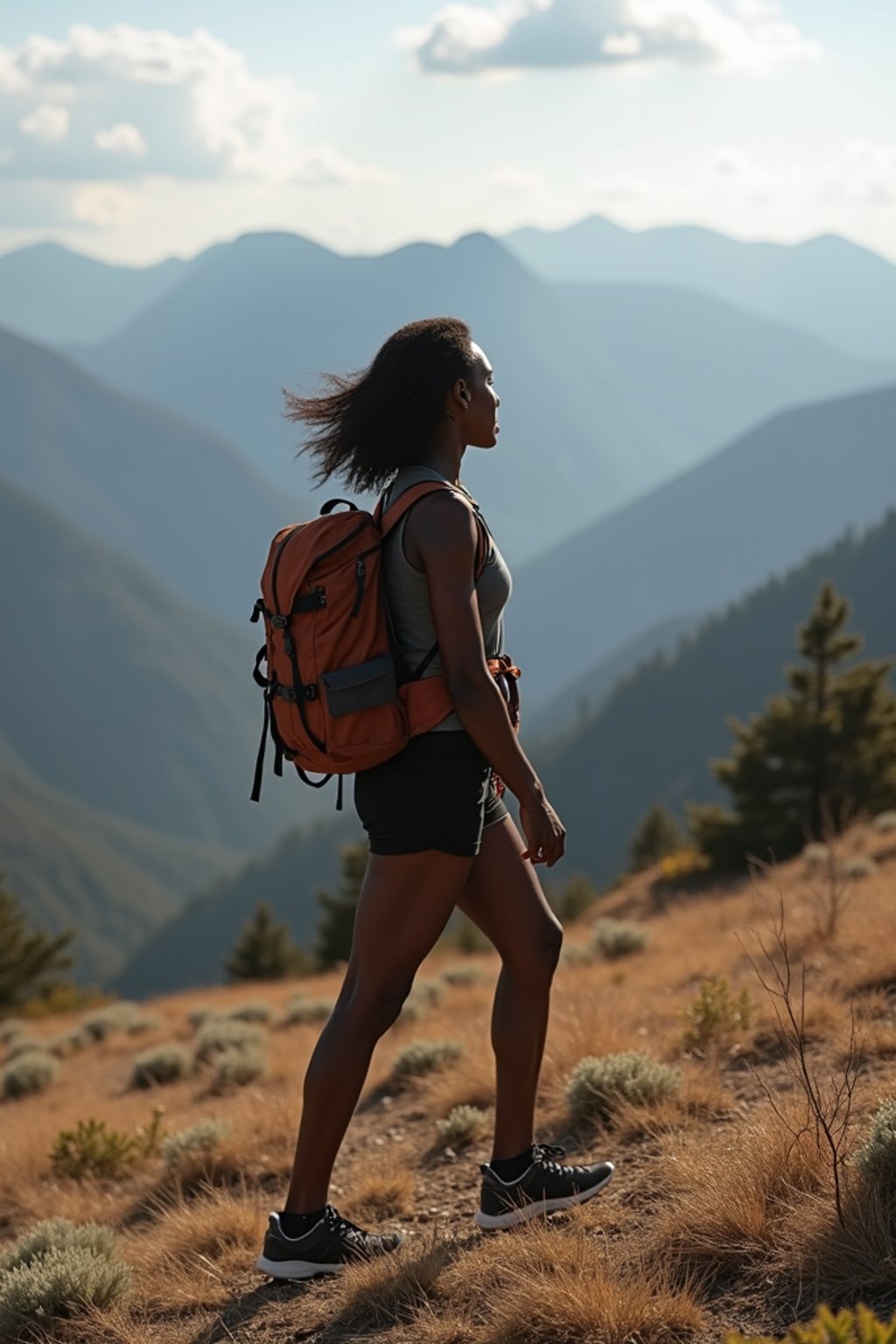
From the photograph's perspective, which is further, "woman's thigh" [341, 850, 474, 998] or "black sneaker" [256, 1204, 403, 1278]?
"black sneaker" [256, 1204, 403, 1278]

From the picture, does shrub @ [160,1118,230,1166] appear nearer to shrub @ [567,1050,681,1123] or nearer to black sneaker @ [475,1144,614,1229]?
shrub @ [567,1050,681,1123]

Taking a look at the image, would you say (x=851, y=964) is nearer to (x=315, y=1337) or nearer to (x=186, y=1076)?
(x=315, y=1337)

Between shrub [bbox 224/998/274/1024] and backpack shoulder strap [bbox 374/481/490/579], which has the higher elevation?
backpack shoulder strap [bbox 374/481/490/579]

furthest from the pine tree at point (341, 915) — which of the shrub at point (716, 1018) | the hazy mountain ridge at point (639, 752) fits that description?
the hazy mountain ridge at point (639, 752)

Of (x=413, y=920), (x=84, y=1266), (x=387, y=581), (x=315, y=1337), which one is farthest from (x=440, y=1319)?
(x=387, y=581)

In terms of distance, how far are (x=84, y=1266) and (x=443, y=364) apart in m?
3.00

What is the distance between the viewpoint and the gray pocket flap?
11.7 ft

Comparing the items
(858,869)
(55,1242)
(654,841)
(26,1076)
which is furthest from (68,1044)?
(654,841)

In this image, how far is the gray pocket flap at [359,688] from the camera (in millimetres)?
3557

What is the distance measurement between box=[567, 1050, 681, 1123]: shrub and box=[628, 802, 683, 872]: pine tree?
122 feet

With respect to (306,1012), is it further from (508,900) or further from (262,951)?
(262,951)

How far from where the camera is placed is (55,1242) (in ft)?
14.6

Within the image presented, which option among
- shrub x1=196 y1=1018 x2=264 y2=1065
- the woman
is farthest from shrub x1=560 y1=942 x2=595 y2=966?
the woman

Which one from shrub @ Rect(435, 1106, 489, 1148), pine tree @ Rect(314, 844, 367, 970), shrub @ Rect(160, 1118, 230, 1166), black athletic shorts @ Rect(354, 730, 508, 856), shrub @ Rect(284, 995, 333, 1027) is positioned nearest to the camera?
black athletic shorts @ Rect(354, 730, 508, 856)
